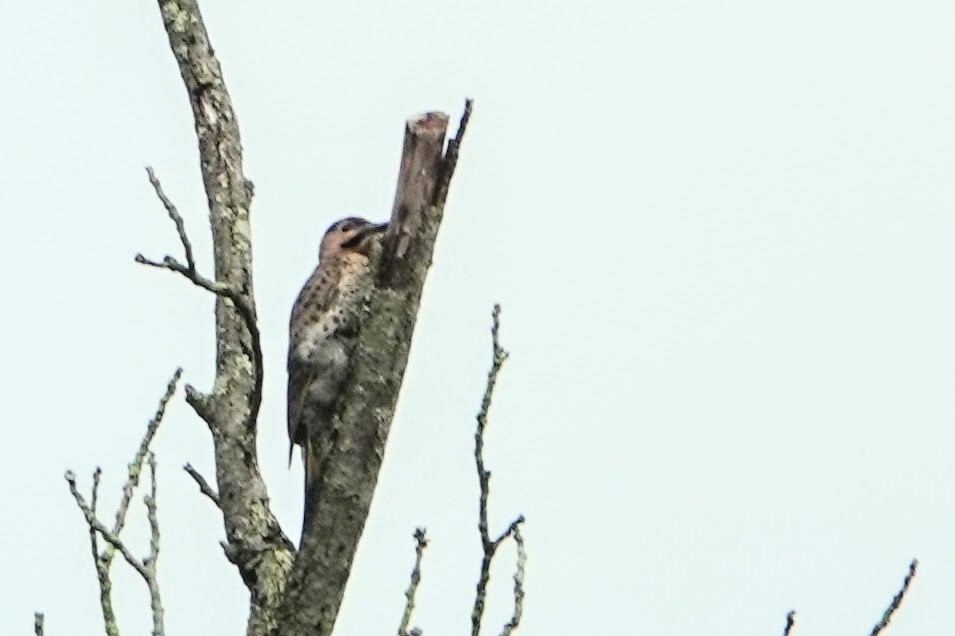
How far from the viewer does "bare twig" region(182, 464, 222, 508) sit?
17.5 feet

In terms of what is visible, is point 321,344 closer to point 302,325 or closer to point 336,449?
point 302,325

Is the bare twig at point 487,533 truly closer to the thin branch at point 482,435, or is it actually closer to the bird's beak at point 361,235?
the thin branch at point 482,435

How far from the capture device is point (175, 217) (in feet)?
17.6

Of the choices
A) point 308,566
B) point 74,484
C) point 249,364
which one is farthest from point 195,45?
point 308,566

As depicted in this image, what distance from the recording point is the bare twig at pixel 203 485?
17.5 ft

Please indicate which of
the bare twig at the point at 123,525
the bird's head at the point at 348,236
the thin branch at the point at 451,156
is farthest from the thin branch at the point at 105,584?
the bird's head at the point at 348,236

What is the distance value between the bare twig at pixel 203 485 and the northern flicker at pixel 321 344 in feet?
7.24

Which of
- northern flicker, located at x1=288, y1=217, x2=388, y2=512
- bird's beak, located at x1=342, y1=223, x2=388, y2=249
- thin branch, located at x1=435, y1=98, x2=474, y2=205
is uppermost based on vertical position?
bird's beak, located at x1=342, y1=223, x2=388, y2=249

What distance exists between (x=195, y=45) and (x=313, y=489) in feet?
6.34

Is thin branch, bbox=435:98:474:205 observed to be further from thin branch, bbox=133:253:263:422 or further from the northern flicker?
the northern flicker

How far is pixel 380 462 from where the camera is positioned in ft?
17.0

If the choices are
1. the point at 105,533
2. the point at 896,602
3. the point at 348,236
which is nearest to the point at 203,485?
the point at 105,533

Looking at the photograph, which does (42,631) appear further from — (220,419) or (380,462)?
(380,462)

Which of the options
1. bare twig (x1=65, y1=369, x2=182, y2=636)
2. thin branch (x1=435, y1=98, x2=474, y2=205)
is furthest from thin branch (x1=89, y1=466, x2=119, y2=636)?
thin branch (x1=435, y1=98, x2=474, y2=205)
